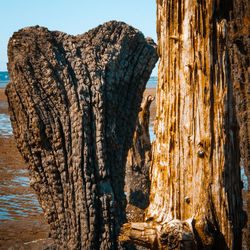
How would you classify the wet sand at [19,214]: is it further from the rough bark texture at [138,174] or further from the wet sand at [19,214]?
the rough bark texture at [138,174]

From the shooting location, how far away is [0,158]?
1470cm

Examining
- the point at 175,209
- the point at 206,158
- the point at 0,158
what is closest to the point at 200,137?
the point at 206,158

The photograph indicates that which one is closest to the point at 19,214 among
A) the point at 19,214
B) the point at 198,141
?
the point at 19,214

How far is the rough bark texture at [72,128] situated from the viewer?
3.76 metres

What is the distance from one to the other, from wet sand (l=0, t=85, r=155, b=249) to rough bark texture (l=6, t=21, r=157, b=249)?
1.37m

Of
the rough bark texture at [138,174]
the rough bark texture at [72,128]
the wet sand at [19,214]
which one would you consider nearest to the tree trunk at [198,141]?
the rough bark texture at [72,128]

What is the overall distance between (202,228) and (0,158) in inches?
495

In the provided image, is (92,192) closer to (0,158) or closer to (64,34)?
(64,34)

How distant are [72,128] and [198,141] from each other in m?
1.17

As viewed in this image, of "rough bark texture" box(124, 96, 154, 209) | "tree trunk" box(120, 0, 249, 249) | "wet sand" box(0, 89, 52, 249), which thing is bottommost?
"wet sand" box(0, 89, 52, 249)

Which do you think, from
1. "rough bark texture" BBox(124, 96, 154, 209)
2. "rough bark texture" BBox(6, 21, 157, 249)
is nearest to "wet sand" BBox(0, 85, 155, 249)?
"rough bark texture" BBox(6, 21, 157, 249)

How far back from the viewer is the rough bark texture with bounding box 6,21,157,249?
3758 millimetres

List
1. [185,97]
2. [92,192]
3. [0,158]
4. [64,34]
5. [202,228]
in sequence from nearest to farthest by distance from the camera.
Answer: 1. [202,228]
2. [185,97]
3. [92,192]
4. [64,34]
5. [0,158]

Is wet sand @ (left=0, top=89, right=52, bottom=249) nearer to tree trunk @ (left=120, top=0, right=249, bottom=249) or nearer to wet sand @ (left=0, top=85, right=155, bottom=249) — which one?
wet sand @ (left=0, top=85, right=155, bottom=249)
